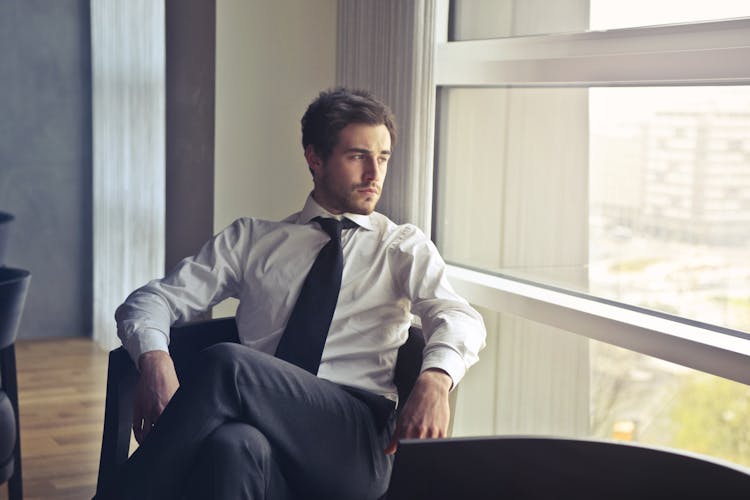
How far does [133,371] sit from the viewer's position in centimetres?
229

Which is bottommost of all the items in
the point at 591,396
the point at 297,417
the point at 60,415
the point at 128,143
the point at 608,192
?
the point at 60,415

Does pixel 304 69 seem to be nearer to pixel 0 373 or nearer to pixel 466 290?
pixel 466 290

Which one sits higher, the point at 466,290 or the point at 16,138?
the point at 16,138

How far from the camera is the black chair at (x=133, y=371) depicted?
224cm

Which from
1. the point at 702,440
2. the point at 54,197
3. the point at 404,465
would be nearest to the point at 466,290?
the point at 702,440

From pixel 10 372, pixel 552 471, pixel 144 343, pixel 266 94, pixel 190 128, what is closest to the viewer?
pixel 552 471

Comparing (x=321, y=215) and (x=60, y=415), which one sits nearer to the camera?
(x=321, y=215)

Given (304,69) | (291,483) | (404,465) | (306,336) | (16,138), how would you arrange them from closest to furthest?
(404,465) → (291,483) → (306,336) → (304,69) → (16,138)

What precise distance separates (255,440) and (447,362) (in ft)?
1.42

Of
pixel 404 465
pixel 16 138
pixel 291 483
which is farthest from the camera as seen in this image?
pixel 16 138

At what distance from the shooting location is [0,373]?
2910 millimetres

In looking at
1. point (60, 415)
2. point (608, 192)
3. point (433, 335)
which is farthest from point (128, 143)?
point (433, 335)

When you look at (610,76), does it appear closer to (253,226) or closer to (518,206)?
(518,206)

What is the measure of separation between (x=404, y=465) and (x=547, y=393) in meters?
1.74
